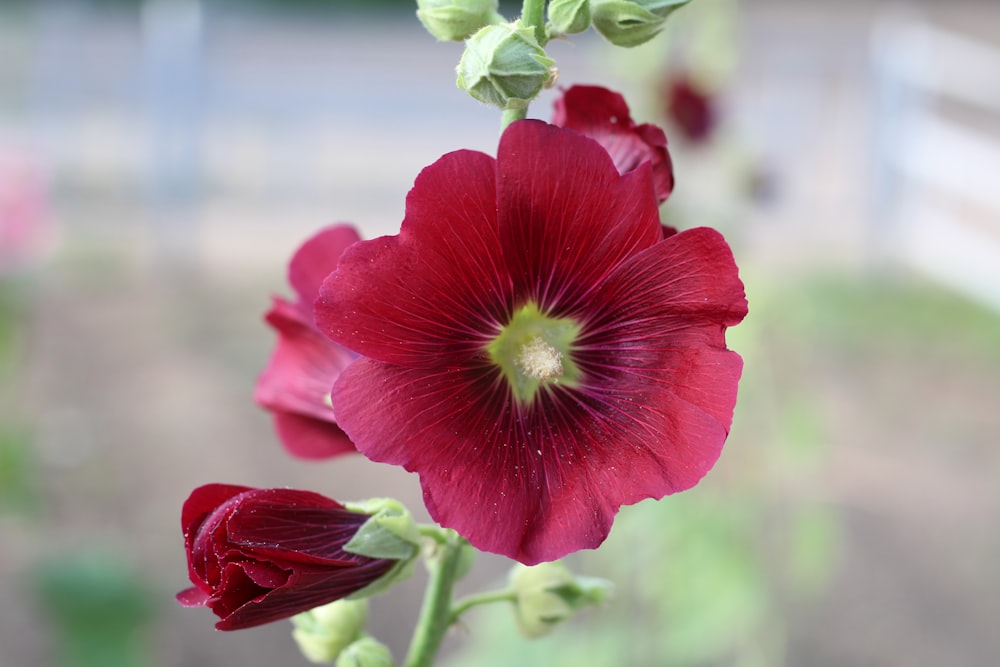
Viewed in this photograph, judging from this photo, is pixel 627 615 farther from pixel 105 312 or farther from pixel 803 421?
pixel 105 312

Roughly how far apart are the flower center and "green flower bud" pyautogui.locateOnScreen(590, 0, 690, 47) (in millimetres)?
197

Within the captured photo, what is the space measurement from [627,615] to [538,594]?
1549mm

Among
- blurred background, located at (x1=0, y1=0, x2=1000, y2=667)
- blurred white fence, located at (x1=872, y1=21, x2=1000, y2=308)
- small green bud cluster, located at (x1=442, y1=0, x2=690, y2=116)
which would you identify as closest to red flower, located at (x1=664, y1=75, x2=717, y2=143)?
blurred background, located at (x1=0, y1=0, x2=1000, y2=667)

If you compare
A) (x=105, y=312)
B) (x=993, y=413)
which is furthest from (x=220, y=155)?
(x=993, y=413)

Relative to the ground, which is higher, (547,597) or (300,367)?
(300,367)

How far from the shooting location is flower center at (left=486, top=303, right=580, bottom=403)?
29.2 inches

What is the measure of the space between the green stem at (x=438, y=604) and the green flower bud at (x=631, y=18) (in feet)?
1.18

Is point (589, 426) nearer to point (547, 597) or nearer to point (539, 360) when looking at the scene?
point (539, 360)

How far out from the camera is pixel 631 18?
75cm

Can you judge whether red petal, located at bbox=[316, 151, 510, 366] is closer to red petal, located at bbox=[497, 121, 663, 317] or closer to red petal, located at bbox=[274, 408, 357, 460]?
red petal, located at bbox=[497, 121, 663, 317]

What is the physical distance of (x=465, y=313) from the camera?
71 centimetres

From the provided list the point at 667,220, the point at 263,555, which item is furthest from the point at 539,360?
the point at 667,220

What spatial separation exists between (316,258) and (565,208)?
8.7 inches

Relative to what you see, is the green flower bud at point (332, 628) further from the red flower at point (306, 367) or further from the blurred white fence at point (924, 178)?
the blurred white fence at point (924, 178)
